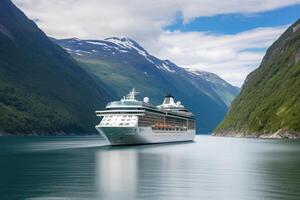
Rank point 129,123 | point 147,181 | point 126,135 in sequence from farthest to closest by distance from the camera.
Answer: point 129,123, point 126,135, point 147,181

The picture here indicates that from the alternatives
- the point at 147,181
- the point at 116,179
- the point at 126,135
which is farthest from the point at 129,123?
the point at 147,181

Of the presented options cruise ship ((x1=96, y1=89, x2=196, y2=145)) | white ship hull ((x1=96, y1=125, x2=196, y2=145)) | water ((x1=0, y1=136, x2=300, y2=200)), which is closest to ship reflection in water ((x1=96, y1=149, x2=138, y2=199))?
water ((x1=0, y1=136, x2=300, y2=200))

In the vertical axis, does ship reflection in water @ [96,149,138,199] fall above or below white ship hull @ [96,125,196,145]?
below

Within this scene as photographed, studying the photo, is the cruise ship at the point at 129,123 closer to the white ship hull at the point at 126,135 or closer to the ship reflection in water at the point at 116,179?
the white ship hull at the point at 126,135

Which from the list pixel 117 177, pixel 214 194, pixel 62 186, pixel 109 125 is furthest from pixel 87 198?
pixel 109 125

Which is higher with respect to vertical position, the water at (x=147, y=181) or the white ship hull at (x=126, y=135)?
the white ship hull at (x=126, y=135)

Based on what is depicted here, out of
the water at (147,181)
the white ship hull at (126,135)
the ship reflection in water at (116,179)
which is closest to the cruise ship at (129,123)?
the white ship hull at (126,135)

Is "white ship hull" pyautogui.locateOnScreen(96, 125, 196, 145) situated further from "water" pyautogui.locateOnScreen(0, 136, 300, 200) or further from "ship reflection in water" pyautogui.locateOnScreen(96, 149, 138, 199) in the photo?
"water" pyautogui.locateOnScreen(0, 136, 300, 200)

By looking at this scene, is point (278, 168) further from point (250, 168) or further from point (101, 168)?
point (101, 168)

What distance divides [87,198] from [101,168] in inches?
1174

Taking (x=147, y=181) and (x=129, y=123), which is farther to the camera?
(x=129, y=123)

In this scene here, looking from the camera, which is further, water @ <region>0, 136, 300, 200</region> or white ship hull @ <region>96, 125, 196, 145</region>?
white ship hull @ <region>96, 125, 196, 145</region>

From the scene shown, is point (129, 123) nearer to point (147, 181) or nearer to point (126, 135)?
point (126, 135)

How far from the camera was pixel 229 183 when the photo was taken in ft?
196
